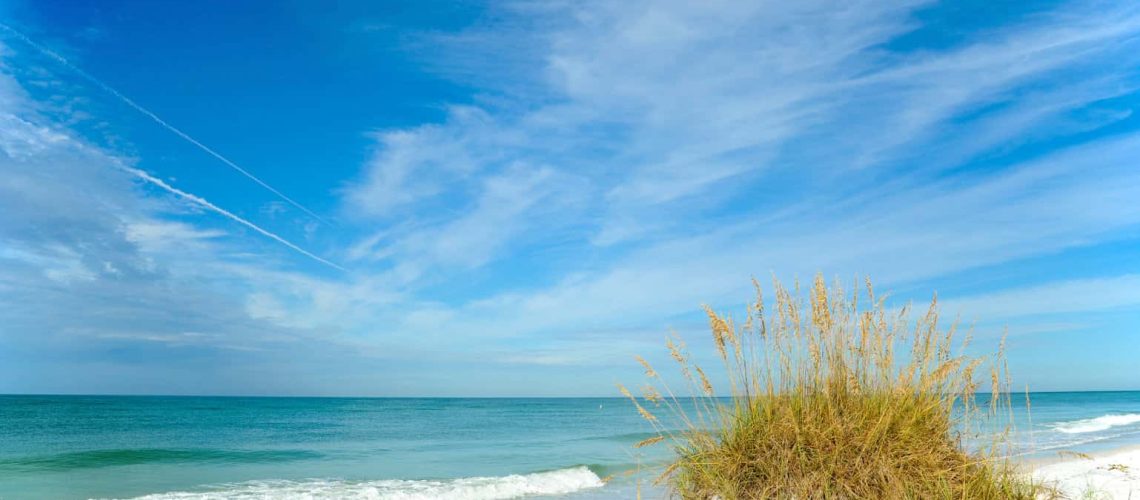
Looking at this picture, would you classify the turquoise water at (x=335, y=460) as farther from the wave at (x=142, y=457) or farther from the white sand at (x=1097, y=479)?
the white sand at (x=1097, y=479)

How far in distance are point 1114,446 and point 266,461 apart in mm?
21158

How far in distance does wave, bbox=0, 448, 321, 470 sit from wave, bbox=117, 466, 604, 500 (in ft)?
22.7

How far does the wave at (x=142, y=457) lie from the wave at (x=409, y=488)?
692 centimetres

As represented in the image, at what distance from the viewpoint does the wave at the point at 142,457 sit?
1867 cm

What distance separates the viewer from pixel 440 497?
11945 millimetres

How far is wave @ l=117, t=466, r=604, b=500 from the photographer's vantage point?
39.5ft

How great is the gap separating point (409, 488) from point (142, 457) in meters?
12.5

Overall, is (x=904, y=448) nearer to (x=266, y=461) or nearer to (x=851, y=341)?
(x=851, y=341)

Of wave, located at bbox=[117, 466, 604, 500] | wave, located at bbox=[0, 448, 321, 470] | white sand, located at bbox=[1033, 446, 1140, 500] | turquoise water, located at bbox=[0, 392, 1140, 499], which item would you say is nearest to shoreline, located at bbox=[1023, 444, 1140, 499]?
white sand, located at bbox=[1033, 446, 1140, 500]

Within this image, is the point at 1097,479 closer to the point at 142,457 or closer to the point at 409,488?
the point at 409,488

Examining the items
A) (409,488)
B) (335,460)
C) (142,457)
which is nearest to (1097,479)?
(409,488)

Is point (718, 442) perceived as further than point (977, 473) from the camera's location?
Yes

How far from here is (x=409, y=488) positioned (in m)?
12.8

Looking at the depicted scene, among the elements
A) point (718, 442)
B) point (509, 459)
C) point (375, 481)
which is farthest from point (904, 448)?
point (509, 459)
